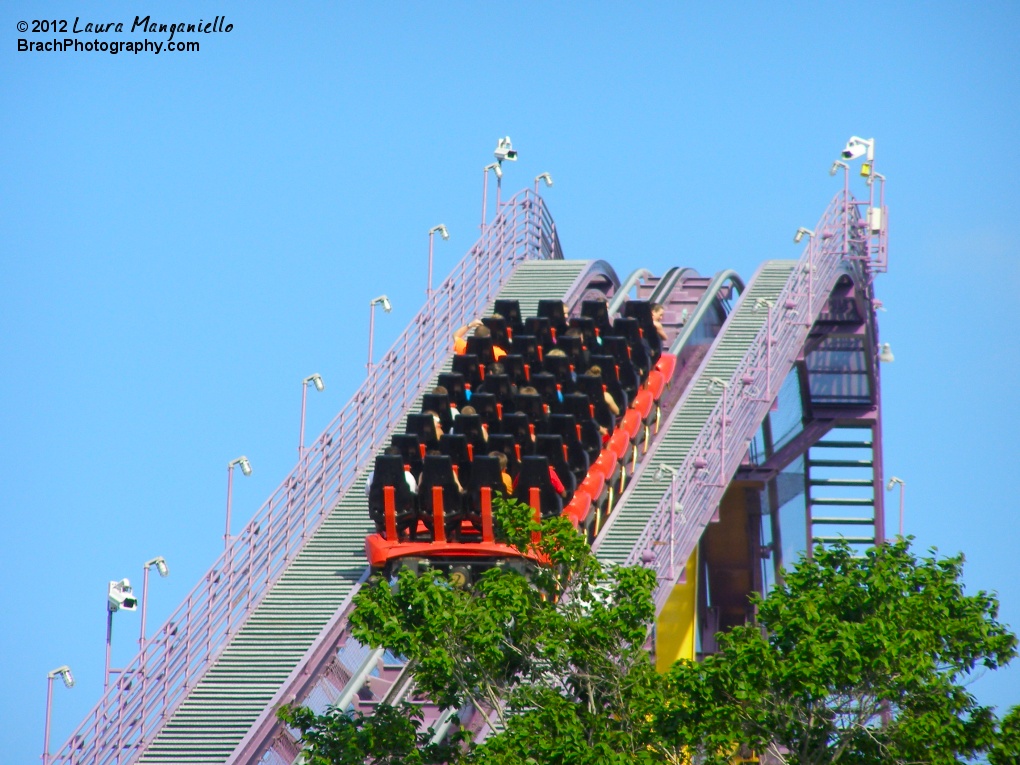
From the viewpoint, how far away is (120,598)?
22.5m

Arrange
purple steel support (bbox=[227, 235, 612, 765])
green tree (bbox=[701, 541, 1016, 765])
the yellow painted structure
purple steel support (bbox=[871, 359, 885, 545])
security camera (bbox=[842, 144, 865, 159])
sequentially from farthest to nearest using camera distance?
1. purple steel support (bbox=[871, 359, 885, 545])
2. security camera (bbox=[842, 144, 865, 159])
3. the yellow painted structure
4. purple steel support (bbox=[227, 235, 612, 765])
5. green tree (bbox=[701, 541, 1016, 765])

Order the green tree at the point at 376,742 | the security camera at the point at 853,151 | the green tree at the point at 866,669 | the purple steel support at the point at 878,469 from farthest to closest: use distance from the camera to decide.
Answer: the purple steel support at the point at 878,469 → the security camera at the point at 853,151 → the green tree at the point at 376,742 → the green tree at the point at 866,669

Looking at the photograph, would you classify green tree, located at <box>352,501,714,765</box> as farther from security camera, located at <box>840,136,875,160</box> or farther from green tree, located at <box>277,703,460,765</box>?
security camera, located at <box>840,136,875,160</box>

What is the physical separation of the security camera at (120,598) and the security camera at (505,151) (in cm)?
1131

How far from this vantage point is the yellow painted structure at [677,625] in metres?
26.2

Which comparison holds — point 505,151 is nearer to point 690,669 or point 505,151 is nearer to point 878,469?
point 878,469

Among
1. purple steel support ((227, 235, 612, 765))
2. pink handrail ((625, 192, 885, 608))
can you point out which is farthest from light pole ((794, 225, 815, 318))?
purple steel support ((227, 235, 612, 765))

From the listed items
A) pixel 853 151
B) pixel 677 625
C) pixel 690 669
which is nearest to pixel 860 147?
pixel 853 151

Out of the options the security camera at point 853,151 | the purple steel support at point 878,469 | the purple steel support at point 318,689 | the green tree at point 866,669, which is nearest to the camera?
the green tree at point 866,669

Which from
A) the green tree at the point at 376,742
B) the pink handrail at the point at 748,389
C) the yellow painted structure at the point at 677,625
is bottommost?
the green tree at the point at 376,742

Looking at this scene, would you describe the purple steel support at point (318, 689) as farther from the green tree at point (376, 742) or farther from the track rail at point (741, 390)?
the green tree at point (376, 742)

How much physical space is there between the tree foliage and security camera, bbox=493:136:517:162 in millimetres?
13862

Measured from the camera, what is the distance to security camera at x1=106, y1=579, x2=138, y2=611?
22516 millimetres

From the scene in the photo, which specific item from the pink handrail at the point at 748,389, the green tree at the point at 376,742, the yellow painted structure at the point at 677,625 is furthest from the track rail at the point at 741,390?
the green tree at the point at 376,742
